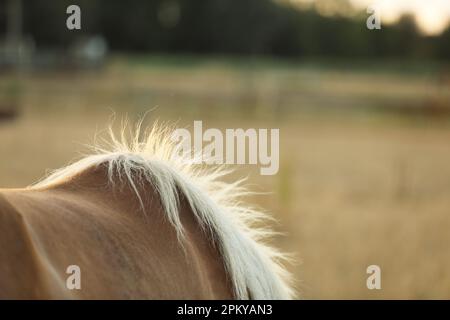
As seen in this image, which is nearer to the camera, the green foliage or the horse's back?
→ the horse's back

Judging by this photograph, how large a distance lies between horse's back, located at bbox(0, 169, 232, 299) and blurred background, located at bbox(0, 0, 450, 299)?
115cm

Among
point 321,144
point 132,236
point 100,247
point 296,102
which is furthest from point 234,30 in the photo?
point 100,247

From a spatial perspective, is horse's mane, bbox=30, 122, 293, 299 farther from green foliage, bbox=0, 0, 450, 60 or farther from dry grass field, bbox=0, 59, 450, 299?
green foliage, bbox=0, 0, 450, 60

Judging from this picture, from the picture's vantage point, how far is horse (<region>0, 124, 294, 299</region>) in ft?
5.06

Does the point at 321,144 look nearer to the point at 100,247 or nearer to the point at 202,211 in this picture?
the point at 202,211

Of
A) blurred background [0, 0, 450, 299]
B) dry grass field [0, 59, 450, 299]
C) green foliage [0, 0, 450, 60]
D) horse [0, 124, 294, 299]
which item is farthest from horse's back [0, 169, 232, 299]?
green foliage [0, 0, 450, 60]

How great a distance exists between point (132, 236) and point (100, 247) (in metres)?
0.14

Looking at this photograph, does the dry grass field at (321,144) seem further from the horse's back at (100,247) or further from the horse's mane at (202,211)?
the horse's back at (100,247)

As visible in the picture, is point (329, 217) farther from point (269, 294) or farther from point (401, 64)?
point (401, 64)

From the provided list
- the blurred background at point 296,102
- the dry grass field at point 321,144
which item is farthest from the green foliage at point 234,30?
the dry grass field at point 321,144
